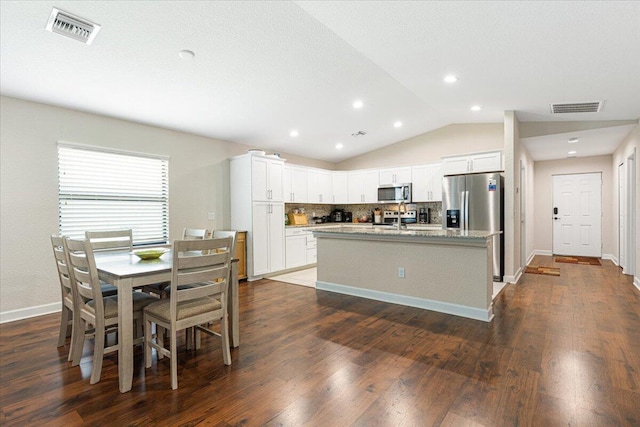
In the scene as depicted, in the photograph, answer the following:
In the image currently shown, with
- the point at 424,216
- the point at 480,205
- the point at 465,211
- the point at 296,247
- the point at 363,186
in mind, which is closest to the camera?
the point at 480,205

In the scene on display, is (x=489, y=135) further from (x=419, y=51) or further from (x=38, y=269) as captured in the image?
(x=38, y=269)

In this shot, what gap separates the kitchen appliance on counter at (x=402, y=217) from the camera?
21.9 ft

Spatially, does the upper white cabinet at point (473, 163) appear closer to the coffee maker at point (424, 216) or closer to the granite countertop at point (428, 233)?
the coffee maker at point (424, 216)

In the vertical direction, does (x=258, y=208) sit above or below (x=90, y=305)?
above

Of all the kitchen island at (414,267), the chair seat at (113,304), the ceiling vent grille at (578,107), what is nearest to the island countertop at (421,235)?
the kitchen island at (414,267)

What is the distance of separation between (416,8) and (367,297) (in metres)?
3.28

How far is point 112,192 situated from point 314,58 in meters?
3.17

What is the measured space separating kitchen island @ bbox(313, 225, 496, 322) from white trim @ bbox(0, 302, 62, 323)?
3.29 meters

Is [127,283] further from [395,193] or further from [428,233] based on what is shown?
[395,193]

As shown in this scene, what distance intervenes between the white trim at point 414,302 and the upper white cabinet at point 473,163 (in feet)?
9.15

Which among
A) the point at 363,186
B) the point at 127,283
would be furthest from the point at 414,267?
the point at 363,186

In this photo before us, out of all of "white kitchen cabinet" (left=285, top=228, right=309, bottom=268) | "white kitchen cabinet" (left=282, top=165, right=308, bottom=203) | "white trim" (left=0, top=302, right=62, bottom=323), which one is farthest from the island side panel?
"white trim" (left=0, top=302, right=62, bottom=323)

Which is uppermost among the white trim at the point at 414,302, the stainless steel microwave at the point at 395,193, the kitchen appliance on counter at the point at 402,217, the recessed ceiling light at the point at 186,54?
the recessed ceiling light at the point at 186,54

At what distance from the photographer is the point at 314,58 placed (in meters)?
3.49
